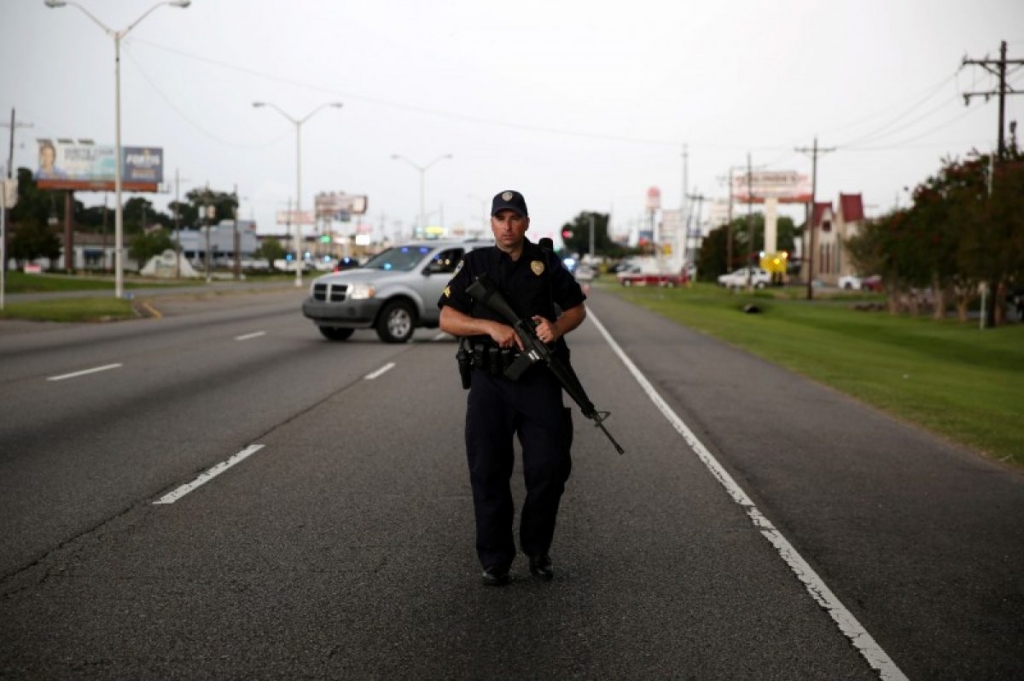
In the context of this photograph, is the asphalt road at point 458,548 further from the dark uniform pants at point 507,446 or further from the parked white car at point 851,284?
the parked white car at point 851,284

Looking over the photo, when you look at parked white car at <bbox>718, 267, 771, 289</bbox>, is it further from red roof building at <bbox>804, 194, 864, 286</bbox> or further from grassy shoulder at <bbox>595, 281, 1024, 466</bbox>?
grassy shoulder at <bbox>595, 281, 1024, 466</bbox>

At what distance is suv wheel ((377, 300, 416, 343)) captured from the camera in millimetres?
24406

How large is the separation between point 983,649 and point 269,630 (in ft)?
10.4

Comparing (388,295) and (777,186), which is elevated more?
(777,186)

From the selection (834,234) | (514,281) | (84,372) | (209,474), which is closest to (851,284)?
(834,234)

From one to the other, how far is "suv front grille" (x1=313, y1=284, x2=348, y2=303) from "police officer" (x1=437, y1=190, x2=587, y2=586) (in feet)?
58.8

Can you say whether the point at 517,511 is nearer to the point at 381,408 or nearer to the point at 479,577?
the point at 479,577

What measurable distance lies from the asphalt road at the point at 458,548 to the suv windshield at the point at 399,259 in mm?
10239

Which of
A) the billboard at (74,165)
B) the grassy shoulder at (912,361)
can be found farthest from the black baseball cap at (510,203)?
the billboard at (74,165)

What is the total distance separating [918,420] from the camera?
14648 mm

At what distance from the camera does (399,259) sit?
25359 millimetres

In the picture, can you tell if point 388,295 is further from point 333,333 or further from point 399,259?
point 333,333

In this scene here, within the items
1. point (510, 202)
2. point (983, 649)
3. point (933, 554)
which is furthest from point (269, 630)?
point (933, 554)

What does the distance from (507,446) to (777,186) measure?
13241 centimetres
